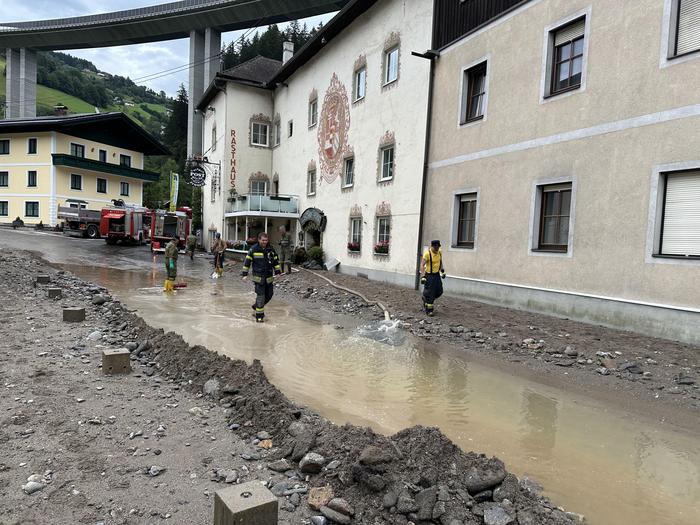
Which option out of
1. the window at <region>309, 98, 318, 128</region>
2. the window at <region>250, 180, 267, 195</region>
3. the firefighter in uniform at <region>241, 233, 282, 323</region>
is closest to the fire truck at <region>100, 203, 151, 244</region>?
the window at <region>250, 180, 267, 195</region>

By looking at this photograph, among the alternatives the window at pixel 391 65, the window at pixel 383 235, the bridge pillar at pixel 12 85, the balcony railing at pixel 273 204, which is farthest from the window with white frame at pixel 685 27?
the bridge pillar at pixel 12 85

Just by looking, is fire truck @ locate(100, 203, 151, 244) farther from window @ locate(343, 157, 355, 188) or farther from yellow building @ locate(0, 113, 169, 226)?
window @ locate(343, 157, 355, 188)

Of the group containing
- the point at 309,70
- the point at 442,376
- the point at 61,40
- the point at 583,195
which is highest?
the point at 61,40

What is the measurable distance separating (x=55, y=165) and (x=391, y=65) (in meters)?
38.1

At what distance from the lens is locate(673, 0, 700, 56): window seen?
8406mm

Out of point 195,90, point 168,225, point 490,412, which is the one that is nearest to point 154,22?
point 195,90

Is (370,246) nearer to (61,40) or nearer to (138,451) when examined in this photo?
(138,451)

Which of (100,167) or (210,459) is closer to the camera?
→ (210,459)

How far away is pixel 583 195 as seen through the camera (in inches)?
399

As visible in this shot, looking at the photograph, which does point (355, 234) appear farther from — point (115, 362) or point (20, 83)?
point (20, 83)

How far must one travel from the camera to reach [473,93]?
14047mm

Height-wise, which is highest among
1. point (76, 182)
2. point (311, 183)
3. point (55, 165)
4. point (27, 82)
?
point (27, 82)

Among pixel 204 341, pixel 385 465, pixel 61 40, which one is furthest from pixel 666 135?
pixel 61 40

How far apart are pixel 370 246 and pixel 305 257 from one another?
5.31 metres
